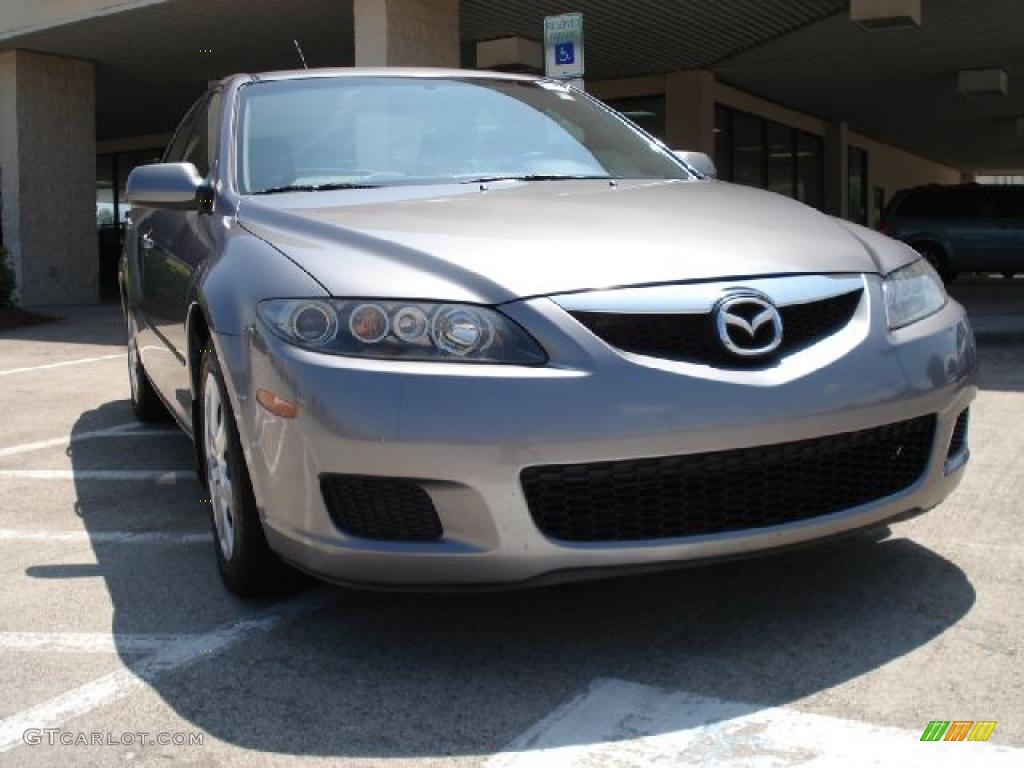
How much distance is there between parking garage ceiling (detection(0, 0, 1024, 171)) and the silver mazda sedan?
429 inches

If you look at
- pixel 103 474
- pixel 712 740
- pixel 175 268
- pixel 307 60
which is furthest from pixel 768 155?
pixel 712 740

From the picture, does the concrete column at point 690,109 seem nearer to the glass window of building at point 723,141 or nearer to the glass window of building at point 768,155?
the glass window of building at point 723,141

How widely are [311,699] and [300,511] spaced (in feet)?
1.42

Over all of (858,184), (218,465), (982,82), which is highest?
(982,82)

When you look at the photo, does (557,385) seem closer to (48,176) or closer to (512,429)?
(512,429)

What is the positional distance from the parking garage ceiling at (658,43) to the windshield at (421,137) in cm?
950

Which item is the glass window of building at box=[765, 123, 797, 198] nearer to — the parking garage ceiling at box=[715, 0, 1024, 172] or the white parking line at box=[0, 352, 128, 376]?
the parking garage ceiling at box=[715, 0, 1024, 172]

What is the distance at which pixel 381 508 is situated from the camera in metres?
2.82

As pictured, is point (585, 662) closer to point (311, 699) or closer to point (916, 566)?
point (311, 699)

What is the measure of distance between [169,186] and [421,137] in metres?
0.85

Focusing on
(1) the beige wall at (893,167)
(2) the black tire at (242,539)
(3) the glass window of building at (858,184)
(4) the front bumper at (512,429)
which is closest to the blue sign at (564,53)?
(2) the black tire at (242,539)

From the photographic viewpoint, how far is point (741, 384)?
278cm

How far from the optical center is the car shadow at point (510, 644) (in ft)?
8.78

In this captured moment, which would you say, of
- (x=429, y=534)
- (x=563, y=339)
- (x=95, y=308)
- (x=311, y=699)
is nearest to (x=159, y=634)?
(x=311, y=699)
